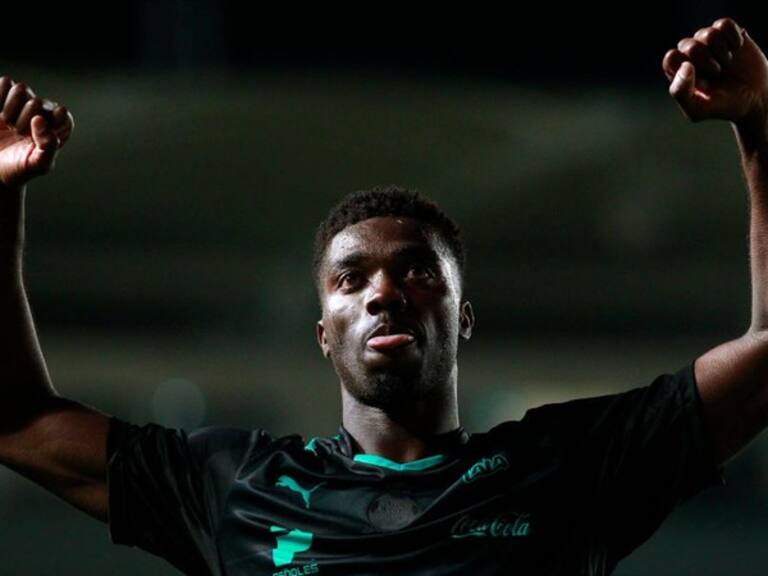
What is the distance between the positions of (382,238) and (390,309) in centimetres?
15

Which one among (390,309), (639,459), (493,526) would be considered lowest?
(493,526)

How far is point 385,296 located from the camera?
83.0 inches

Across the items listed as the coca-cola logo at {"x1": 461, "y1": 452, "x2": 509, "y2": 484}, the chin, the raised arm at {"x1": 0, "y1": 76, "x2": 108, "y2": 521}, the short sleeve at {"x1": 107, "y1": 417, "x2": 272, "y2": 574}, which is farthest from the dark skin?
the raised arm at {"x1": 0, "y1": 76, "x2": 108, "y2": 521}

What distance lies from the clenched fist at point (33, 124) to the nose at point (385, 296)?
0.52 metres

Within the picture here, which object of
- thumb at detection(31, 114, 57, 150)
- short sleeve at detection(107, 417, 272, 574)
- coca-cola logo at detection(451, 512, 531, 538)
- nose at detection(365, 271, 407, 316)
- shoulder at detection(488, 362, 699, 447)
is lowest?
coca-cola logo at detection(451, 512, 531, 538)

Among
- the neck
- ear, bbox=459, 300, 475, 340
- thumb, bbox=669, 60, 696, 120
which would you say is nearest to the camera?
thumb, bbox=669, 60, 696, 120

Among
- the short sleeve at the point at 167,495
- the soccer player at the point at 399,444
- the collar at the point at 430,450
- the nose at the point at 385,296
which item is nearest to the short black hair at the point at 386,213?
the soccer player at the point at 399,444

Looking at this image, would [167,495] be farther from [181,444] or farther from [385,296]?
[385,296]

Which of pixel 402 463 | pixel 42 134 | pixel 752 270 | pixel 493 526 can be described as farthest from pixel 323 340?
pixel 752 270

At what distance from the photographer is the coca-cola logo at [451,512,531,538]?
1.97 meters

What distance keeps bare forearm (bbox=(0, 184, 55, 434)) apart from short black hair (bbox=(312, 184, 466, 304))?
1.55 ft

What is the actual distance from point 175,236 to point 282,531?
566 cm

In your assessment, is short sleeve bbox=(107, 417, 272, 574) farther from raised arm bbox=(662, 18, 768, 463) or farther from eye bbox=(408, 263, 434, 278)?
raised arm bbox=(662, 18, 768, 463)

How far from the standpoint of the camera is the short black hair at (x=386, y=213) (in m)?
2.25
